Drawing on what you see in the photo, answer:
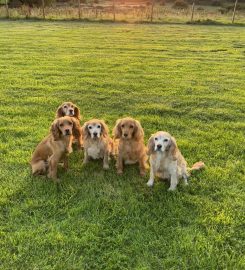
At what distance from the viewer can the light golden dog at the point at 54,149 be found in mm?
5215

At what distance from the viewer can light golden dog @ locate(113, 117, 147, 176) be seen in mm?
5352

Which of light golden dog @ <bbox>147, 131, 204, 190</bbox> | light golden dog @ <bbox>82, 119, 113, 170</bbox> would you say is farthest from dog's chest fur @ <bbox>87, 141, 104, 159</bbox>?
light golden dog @ <bbox>147, 131, 204, 190</bbox>

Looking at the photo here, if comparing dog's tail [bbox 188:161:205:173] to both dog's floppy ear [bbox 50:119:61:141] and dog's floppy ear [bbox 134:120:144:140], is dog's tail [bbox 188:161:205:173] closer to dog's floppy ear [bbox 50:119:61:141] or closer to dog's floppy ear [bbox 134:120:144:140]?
dog's floppy ear [bbox 134:120:144:140]

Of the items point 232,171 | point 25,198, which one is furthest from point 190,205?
point 25,198

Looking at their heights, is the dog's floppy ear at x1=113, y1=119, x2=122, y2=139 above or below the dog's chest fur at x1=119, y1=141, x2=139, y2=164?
above

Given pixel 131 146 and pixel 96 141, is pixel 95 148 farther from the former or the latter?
pixel 131 146

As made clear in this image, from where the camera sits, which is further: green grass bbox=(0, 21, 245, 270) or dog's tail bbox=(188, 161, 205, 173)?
dog's tail bbox=(188, 161, 205, 173)

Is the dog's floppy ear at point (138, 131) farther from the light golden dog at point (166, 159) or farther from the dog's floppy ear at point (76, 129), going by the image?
the dog's floppy ear at point (76, 129)

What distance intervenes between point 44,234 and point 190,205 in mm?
1907

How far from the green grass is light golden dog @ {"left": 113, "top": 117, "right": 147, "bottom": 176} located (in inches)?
7.7

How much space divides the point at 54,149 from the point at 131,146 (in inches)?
46.6

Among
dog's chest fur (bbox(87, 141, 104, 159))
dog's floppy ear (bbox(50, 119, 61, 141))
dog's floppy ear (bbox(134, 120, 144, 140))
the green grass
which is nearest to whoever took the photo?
the green grass

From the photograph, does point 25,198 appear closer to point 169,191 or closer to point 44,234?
point 44,234

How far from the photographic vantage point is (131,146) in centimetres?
547
